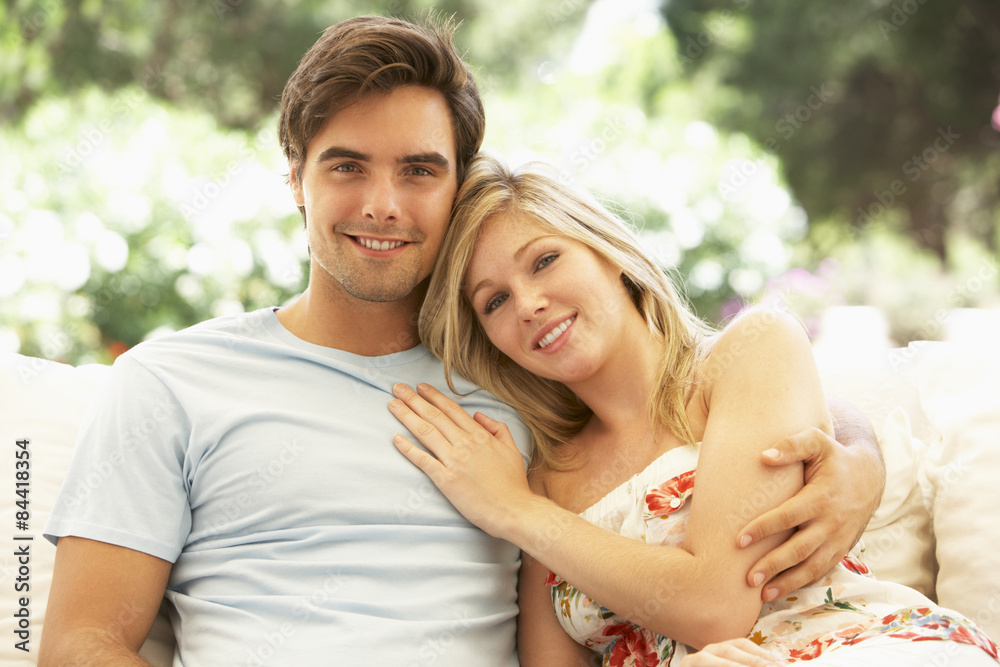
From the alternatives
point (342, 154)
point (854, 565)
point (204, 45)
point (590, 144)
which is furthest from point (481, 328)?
point (204, 45)

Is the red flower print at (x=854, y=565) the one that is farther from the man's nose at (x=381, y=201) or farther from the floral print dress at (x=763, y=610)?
the man's nose at (x=381, y=201)

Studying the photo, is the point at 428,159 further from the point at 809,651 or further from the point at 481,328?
the point at 809,651

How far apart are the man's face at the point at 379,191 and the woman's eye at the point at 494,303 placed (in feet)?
0.51

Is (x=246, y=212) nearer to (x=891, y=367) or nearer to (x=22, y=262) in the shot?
(x=22, y=262)

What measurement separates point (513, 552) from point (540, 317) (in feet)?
1.61

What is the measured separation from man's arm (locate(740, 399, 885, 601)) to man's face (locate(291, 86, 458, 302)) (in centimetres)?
81

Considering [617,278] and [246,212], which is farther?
[246,212]

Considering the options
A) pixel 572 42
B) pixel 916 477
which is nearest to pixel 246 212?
pixel 916 477

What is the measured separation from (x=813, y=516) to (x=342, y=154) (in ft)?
3.64

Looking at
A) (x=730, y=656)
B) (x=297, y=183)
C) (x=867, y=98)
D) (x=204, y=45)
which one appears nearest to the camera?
(x=730, y=656)

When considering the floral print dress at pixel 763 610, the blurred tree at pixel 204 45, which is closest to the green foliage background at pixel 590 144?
the blurred tree at pixel 204 45

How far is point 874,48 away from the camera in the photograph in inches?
268

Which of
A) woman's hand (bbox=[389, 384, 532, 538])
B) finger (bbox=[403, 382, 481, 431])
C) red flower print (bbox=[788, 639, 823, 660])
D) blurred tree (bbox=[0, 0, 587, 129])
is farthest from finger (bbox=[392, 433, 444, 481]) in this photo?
blurred tree (bbox=[0, 0, 587, 129])

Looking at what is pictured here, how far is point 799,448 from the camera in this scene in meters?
1.34
